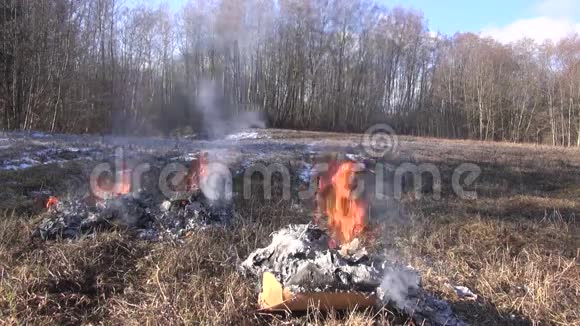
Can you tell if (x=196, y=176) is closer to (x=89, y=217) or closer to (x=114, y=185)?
(x=114, y=185)

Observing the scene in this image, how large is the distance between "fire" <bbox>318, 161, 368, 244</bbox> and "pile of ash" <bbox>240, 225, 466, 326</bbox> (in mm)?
1428

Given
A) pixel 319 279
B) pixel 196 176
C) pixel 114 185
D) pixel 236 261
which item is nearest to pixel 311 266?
pixel 319 279

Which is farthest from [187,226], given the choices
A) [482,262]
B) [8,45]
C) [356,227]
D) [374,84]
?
[374,84]

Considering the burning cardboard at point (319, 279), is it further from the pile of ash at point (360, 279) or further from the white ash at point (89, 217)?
the white ash at point (89, 217)

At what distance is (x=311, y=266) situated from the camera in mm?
3301

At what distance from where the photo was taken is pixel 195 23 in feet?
110

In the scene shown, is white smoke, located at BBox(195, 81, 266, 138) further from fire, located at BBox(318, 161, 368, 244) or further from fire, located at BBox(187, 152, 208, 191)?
fire, located at BBox(318, 161, 368, 244)

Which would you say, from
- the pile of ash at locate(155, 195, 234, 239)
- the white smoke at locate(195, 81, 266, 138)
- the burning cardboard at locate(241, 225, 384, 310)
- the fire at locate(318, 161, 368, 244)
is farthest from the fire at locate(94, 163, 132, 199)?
the white smoke at locate(195, 81, 266, 138)

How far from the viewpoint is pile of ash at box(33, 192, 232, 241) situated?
4.80 m

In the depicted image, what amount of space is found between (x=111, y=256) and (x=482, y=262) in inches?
135

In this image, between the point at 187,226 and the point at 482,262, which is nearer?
the point at 482,262

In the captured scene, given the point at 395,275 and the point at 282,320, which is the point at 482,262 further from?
the point at 282,320

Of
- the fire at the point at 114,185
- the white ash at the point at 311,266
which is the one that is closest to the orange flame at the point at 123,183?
the fire at the point at 114,185

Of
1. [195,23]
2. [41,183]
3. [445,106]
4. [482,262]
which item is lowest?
[482,262]
